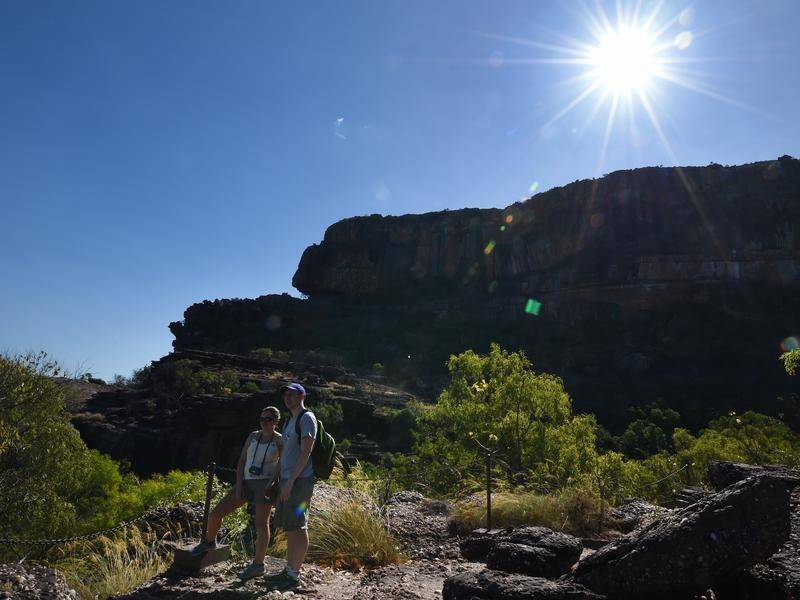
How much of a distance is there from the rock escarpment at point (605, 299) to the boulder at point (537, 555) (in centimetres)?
5403

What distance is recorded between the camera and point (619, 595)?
3463 millimetres

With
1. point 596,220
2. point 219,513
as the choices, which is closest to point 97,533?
point 219,513

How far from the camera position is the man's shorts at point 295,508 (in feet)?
14.5

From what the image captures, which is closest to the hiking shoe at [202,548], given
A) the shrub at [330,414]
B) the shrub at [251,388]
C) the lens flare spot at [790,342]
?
the shrub at [330,414]

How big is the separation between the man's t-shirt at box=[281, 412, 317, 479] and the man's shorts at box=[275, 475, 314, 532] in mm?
82

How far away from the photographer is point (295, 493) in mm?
4523

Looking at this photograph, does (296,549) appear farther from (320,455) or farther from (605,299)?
(605,299)

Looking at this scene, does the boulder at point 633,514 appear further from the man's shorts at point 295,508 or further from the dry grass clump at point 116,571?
the dry grass clump at point 116,571

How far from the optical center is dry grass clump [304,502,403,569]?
5.48 meters

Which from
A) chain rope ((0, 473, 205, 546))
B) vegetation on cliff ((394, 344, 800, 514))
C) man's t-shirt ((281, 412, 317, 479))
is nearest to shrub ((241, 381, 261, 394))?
vegetation on cliff ((394, 344, 800, 514))

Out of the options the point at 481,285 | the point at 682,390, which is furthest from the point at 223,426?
the point at 481,285

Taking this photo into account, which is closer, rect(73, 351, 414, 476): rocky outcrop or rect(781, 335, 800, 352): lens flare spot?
rect(73, 351, 414, 476): rocky outcrop

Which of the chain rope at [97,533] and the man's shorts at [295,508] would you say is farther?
the man's shorts at [295,508]

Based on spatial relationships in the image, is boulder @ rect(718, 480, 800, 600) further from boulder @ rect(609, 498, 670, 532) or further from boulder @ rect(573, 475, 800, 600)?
boulder @ rect(609, 498, 670, 532)
